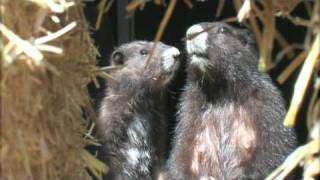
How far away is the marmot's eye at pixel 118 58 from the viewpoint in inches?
151

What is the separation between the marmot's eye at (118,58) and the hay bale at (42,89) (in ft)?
3.53

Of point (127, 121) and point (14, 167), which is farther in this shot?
point (127, 121)

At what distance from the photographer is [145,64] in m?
3.69

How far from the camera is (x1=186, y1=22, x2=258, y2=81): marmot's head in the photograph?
136 inches

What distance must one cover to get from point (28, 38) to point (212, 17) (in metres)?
2.20

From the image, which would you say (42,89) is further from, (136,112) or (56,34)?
(136,112)

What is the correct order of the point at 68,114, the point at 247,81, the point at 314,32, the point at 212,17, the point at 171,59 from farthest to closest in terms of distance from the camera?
the point at 212,17 < the point at 171,59 < the point at 247,81 < the point at 68,114 < the point at 314,32

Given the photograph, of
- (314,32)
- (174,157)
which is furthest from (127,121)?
(314,32)

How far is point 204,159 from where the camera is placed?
351 centimetres

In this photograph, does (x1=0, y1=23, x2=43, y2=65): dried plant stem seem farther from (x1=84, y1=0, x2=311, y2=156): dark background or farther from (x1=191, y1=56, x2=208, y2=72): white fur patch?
(x1=84, y1=0, x2=311, y2=156): dark background

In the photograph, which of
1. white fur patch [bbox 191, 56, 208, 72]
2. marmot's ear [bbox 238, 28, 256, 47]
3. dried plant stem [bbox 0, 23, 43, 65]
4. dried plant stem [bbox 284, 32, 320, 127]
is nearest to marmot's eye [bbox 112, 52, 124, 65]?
white fur patch [bbox 191, 56, 208, 72]

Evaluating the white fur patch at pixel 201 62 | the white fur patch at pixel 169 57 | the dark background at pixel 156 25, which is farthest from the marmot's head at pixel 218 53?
the dark background at pixel 156 25

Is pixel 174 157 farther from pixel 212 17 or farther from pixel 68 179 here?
pixel 212 17

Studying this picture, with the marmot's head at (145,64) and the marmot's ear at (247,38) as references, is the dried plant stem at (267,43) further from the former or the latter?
the marmot's head at (145,64)
